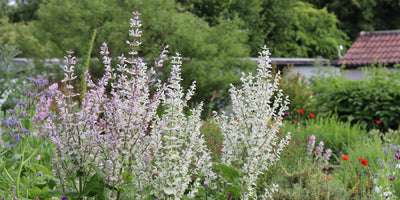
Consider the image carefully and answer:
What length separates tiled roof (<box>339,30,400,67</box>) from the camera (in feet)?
62.6

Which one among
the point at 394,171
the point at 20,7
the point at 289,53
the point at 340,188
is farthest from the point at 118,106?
the point at 20,7

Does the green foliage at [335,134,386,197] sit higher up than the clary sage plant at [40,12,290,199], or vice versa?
the clary sage plant at [40,12,290,199]

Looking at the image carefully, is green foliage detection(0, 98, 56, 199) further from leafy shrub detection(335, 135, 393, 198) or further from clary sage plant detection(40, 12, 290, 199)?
leafy shrub detection(335, 135, 393, 198)

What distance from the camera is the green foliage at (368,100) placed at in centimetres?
987

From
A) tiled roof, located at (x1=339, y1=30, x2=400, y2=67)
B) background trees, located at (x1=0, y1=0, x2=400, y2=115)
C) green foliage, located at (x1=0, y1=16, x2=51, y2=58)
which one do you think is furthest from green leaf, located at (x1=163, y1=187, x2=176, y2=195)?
tiled roof, located at (x1=339, y1=30, x2=400, y2=67)

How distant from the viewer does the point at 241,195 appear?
2.72 meters

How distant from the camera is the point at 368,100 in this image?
33.6 ft

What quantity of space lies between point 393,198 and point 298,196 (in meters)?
1.11

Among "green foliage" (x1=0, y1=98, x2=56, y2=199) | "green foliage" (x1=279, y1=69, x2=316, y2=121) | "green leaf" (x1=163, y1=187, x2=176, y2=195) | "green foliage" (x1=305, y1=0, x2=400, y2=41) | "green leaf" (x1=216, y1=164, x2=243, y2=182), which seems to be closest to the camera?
"green leaf" (x1=163, y1=187, x2=176, y2=195)

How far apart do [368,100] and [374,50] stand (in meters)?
11.0

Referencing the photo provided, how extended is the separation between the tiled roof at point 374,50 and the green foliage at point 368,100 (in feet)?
27.6

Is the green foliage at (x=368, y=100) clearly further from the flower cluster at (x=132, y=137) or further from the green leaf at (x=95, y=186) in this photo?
the green leaf at (x=95, y=186)

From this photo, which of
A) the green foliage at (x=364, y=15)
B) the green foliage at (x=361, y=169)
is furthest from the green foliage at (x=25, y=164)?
the green foliage at (x=364, y=15)

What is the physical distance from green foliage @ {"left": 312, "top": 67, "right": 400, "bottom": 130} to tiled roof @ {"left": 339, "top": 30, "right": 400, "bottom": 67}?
8422 millimetres
